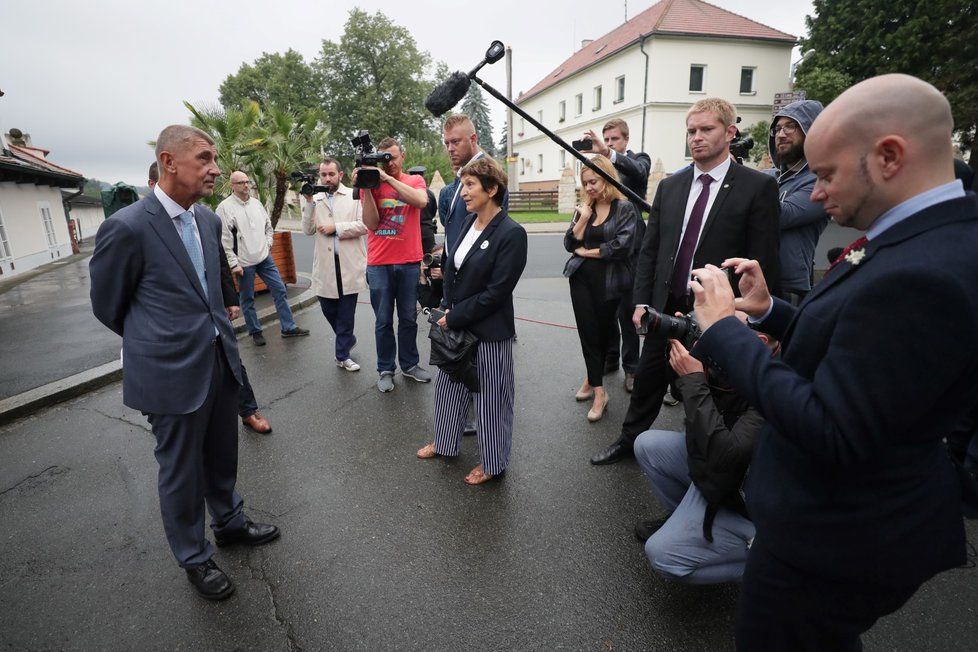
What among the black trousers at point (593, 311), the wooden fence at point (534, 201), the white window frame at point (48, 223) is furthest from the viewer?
the wooden fence at point (534, 201)

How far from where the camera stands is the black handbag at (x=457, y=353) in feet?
10.1

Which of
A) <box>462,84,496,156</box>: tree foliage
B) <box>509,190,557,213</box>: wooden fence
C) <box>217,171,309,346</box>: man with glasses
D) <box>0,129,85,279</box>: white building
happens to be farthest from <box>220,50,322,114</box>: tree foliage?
<box>217,171,309,346</box>: man with glasses

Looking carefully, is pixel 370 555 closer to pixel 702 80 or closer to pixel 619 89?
pixel 702 80

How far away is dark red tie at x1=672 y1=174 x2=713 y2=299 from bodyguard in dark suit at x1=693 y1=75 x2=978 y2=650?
1711 millimetres

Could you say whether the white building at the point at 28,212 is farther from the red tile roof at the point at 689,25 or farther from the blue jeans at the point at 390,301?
the red tile roof at the point at 689,25

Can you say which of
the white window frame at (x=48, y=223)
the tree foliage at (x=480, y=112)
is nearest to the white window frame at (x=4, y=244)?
the white window frame at (x=48, y=223)

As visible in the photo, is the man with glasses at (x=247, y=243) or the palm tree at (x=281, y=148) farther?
the palm tree at (x=281, y=148)

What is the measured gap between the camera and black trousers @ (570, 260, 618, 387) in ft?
13.5

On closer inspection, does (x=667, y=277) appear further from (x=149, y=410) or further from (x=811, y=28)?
(x=811, y=28)

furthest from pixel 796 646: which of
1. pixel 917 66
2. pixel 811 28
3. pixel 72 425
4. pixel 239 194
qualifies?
pixel 811 28

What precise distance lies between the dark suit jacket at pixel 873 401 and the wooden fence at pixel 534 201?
30.5 metres

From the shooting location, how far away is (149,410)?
7.34 feet

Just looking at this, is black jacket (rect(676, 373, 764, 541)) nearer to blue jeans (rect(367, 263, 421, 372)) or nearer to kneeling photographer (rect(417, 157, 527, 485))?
kneeling photographer (rect(417, 157, 527, 485))

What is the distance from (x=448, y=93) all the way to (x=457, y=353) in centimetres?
156
